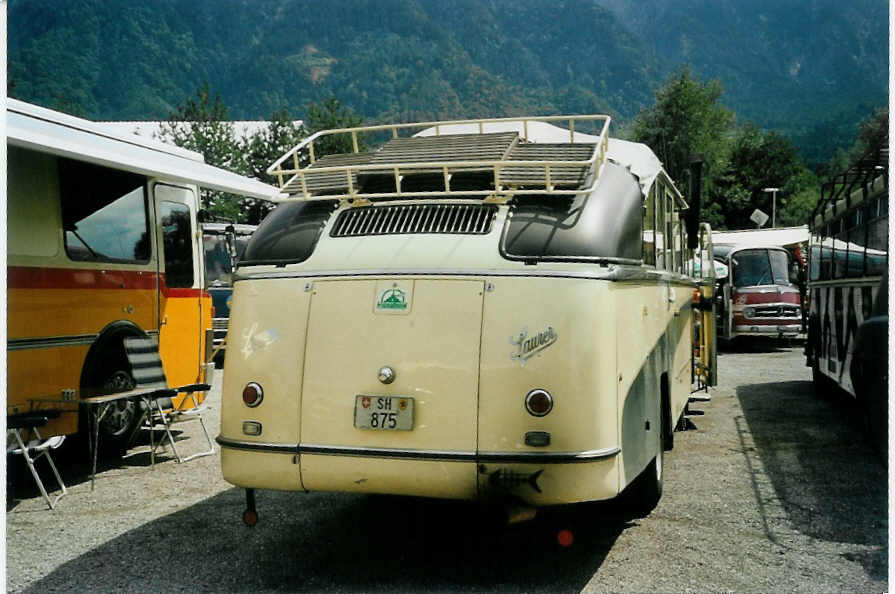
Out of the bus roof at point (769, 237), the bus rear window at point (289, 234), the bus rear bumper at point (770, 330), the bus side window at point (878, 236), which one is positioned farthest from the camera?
the bus roof at point (769, 237)

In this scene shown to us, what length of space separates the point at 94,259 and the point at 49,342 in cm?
95

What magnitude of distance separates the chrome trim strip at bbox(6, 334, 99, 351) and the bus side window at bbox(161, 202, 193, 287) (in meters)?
1.52

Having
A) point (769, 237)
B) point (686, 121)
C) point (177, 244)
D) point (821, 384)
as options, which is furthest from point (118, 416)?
point (686, 121)

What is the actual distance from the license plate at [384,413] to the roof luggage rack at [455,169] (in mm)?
1157

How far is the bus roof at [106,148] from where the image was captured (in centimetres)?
648

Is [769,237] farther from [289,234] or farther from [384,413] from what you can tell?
[384,413]

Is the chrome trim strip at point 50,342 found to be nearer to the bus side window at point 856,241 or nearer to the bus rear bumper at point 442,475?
the bus rear bumper at point 442,475

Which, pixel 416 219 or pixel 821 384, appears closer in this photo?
pixel 416 219

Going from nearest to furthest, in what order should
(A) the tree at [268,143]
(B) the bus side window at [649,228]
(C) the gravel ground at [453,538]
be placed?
(C) the gravel ground at [453,538]
(B) the bus side window at [649,228]
(A) the tree at [268,143]

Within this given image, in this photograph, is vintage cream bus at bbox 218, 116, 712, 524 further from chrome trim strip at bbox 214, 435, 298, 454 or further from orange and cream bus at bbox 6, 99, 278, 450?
orange and cream bus at bbox 6, 99, 278, 450

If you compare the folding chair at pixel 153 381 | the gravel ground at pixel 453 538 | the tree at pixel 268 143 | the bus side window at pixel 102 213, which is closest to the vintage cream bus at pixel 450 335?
the gravel ground at pixel 453 538

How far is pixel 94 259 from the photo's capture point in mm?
7910

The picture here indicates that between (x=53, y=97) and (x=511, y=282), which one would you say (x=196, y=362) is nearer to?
(x=53, y=97)

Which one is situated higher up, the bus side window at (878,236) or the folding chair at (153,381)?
the bus side window at (878,236)
